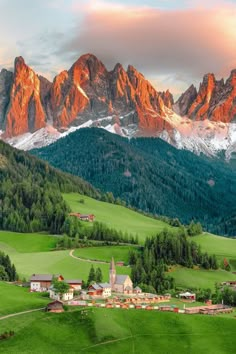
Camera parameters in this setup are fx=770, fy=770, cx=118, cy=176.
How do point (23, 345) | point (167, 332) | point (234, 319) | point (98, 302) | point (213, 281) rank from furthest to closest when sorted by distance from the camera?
point (213, 281)
point (98, 302)
point (234, 319)
point (167, 332)
point (23, 345)

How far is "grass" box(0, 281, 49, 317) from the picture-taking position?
135 metres

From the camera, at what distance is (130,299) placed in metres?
149

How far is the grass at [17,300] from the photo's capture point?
135 meters

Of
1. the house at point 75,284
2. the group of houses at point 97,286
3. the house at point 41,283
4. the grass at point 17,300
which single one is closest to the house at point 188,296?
the group of houses at point 97,286

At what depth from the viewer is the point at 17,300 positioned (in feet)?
467

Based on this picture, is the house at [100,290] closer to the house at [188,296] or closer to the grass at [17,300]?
Result: the grass at [17,300]

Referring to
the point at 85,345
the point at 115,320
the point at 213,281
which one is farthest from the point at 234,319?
the point at 213,281

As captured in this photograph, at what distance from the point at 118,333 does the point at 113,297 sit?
2966 centimetres

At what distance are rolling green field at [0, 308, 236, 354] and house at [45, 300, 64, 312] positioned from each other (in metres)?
2.03

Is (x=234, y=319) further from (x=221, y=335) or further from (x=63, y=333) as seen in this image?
(x=63, y=333)

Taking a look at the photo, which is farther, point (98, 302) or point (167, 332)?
point (98, 302)

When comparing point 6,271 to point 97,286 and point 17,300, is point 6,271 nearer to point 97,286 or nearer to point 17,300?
point 97,286

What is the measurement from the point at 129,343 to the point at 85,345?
6.85 metres

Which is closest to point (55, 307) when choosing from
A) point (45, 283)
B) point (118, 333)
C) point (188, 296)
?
point (118, 333)
